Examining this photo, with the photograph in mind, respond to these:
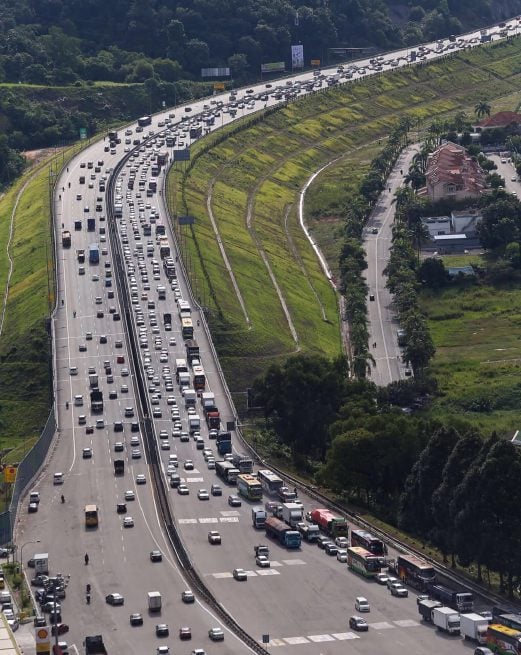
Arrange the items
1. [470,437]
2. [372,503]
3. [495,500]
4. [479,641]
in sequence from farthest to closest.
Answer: [372,503] → [470,437] → [495,500] → [479,641]

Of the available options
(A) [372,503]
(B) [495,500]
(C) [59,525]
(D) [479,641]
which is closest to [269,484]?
(A) [372,503]

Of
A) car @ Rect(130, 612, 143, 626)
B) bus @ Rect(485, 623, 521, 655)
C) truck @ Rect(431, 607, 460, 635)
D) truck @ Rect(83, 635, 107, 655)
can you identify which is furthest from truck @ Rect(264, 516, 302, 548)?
truck @ Rect(83, 635, 107, 655)

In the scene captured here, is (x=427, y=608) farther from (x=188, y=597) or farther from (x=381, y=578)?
(x=188, y=597)

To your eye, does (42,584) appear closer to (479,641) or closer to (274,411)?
(479,641)

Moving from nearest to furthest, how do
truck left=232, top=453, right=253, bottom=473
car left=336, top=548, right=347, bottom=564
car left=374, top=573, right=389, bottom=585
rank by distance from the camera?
car left=374, top=573, right=389, bottom=585
car left=336, top=548, right=347, bottom=564
truck left=232, top=453, right=253, bottom=473

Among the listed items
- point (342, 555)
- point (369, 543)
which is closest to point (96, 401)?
point (342, 555)

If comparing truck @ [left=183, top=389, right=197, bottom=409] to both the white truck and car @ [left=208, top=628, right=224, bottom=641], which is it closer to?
the white truck
